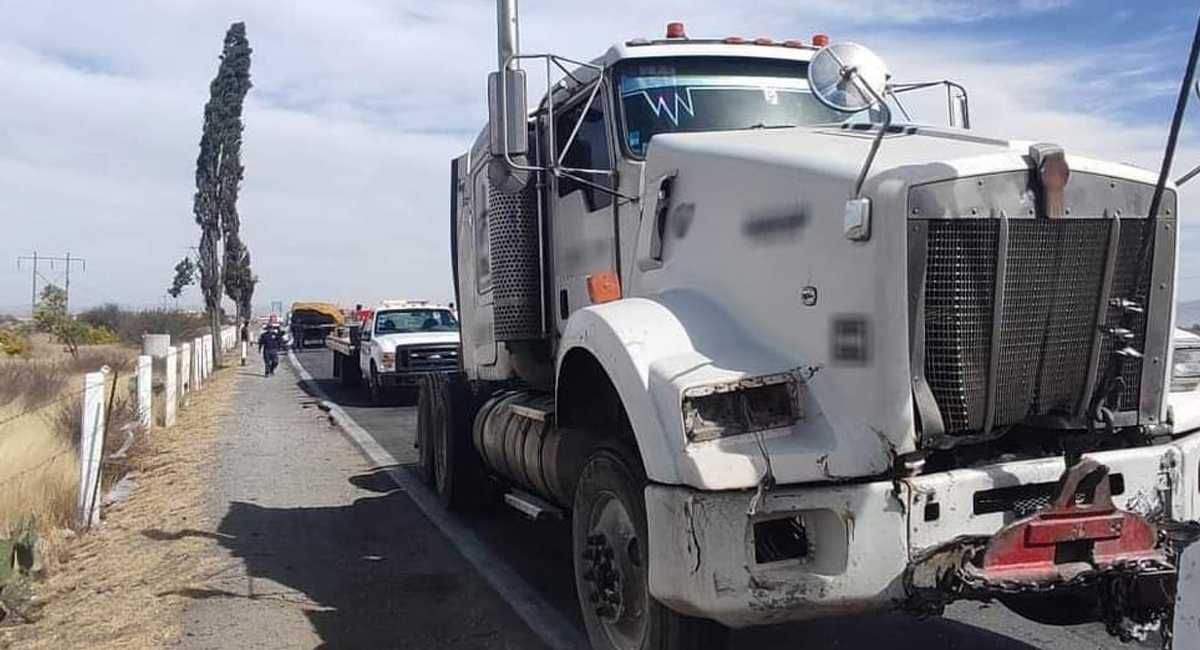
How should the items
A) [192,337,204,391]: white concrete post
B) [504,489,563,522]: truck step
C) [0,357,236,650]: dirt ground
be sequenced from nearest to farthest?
[0,357,236,650]: dirt ground < [504,489,563,522]: truck step < [192,337,204,391]: white concrete post

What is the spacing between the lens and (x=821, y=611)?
3.90 meters

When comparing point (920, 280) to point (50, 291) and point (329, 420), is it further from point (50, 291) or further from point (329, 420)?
point (50, 291)

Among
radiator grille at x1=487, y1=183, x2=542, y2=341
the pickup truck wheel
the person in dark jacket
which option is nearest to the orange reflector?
radiator grille at x1=487, y1=183, x2=542, y2=341

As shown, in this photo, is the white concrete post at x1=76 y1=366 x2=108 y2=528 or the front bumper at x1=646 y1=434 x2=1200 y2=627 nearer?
the front bumper at x1=646 y1=434 x2=1200 y2=627

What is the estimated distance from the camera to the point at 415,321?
76.3 feet

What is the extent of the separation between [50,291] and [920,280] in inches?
2311

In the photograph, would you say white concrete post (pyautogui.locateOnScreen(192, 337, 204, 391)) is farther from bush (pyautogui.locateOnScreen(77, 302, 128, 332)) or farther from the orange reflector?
bush (pyautogui.locateOnScreen(77, 302, 128, 332))

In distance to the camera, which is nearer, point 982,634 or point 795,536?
point 795,536

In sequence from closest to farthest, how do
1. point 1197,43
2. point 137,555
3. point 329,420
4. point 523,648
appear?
point 1197,43 < point 523,648 < point 137,555 < point 329,420

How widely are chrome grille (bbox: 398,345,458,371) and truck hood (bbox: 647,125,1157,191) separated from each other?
16.3 metres

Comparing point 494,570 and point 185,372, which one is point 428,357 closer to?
point 185,372

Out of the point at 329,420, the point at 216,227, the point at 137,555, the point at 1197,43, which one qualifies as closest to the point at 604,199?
the point at 1197,43

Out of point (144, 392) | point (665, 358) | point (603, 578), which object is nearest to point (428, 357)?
point (144, 392)

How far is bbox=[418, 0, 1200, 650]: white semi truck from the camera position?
3830 millimetres
